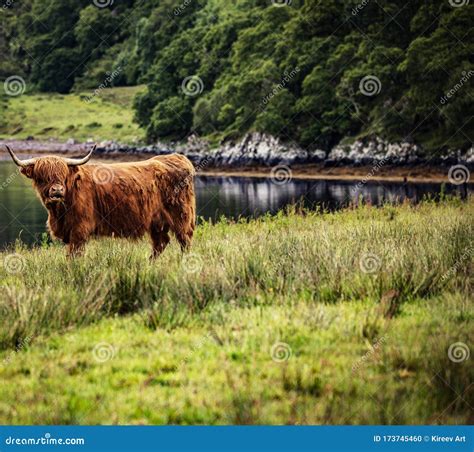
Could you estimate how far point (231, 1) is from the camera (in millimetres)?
107812

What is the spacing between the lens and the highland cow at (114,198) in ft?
31.4

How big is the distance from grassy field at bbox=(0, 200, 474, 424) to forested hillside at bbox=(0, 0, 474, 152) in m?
24.0

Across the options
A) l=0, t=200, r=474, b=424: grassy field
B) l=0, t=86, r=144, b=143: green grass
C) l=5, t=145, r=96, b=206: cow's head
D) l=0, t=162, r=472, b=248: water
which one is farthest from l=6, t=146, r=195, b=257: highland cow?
l=0, t=86, r=144, b=143: green grass

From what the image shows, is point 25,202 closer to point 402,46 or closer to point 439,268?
point 439,268

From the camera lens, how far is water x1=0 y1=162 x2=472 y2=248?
29870 millimetres

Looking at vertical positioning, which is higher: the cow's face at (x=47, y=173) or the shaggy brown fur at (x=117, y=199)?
the cow's face at (x=47, y=173)

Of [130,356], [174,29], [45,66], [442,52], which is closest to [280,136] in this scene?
[442,52]

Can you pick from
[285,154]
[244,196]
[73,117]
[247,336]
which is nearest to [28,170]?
[247,336]

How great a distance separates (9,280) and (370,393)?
17.9ft

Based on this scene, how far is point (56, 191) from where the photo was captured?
9242 millimetres

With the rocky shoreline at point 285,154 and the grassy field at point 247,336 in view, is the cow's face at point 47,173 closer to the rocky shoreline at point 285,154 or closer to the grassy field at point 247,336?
the grassy field at point 247,336

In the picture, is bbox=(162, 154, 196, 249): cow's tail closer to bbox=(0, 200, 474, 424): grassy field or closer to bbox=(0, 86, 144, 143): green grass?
bbox=(0, 200, 474, 424): grassy field

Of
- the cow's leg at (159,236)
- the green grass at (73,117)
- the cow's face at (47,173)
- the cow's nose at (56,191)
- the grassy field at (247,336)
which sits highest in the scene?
the cow's face at (47,173)

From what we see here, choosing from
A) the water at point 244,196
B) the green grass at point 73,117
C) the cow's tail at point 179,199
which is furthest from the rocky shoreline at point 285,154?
the cow's tail at point 179,199
